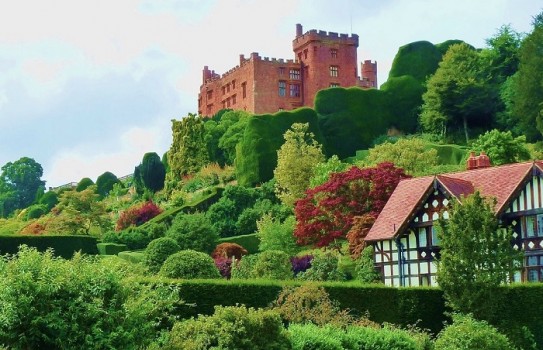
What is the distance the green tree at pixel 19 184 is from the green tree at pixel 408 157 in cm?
6115

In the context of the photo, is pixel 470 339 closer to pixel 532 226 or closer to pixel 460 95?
pixel 532 226

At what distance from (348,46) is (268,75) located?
25.0 ft

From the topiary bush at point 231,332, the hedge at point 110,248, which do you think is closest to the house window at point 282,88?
the hedge at point 110,248

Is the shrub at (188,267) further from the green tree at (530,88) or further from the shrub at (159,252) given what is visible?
the green tree at (530,88)

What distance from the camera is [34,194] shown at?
10469 cm

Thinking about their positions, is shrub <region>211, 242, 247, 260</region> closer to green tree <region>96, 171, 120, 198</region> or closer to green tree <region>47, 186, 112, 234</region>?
green tree <region>47, 186, 112, 234</region>

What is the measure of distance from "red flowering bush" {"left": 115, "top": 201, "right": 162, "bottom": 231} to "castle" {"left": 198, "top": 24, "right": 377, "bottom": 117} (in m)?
22.7

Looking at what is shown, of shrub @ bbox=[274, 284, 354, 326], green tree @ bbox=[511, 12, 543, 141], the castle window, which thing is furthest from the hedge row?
the castle window

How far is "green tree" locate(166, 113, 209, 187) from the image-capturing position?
72.3 meters

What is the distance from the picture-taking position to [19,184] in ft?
346

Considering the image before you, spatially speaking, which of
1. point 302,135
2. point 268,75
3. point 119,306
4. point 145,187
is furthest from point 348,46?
point 119,306

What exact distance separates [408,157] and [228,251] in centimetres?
1038

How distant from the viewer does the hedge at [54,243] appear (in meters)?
40.9

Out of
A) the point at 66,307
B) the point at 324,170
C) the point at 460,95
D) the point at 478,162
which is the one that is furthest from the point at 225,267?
the point at 460,95
